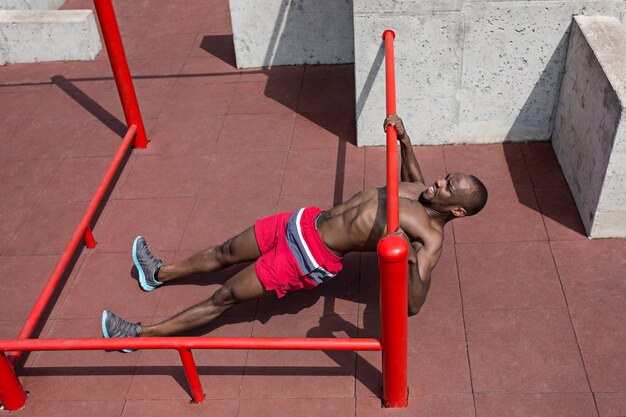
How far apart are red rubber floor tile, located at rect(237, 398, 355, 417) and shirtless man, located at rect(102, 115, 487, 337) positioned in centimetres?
68

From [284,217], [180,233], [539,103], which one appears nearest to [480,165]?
[539,103]

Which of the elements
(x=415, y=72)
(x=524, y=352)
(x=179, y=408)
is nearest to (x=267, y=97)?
(x=415, y=72)

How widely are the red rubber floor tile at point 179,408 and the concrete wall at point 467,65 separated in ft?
10.0

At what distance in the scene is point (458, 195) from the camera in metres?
4.55

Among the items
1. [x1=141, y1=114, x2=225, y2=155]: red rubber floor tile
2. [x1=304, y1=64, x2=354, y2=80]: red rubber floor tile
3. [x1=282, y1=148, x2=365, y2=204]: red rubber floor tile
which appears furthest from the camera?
[x1=304, y1=64, x2=354, y2=80]: red rubber floor tile

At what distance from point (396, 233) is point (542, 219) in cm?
241

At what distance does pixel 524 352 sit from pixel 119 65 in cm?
449

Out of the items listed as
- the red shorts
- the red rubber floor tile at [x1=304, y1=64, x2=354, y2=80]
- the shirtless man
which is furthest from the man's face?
the red rubber floor tile at [x1=304, y1=64, x2=354, y2=80]

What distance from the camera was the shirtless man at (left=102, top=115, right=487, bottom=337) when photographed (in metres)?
4.50

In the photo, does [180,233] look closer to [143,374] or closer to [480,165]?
[143,374]

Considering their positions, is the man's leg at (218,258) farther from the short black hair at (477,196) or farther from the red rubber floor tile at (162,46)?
the red rubber floor tile at (162,46)

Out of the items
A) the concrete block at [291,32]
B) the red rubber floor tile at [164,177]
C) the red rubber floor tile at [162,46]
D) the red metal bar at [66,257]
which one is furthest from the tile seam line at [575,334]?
the red rubber floor tile at [162,46]

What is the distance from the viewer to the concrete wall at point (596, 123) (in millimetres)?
5164

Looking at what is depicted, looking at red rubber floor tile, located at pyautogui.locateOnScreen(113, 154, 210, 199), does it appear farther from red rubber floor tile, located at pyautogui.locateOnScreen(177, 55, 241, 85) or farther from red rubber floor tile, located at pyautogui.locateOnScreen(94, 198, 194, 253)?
red rubber floor tile, located at pyautogui.locateOnScreen(177, 55, 241, 85)
